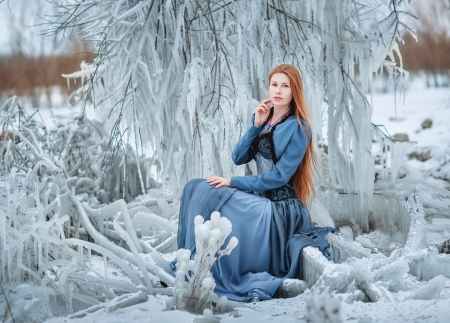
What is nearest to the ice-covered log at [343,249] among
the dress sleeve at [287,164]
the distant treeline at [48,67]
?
the dress sleeve at [287,164]

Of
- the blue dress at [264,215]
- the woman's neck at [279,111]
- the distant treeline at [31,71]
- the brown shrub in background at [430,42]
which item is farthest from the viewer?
the distant treeline at [31,71]

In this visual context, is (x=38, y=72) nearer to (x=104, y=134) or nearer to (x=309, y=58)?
(x=104, y=134)

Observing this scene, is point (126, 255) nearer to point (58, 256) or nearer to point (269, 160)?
point (58, 256)

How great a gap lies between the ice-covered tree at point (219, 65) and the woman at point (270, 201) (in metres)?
0.72

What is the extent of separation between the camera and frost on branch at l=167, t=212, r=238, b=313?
6.83 ft

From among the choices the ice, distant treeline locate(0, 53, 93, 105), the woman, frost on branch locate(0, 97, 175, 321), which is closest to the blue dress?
the woman

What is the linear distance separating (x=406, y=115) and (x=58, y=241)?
643 cm

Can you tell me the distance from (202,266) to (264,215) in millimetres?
537

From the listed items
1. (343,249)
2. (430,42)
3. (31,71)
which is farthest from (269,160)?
(31,71)

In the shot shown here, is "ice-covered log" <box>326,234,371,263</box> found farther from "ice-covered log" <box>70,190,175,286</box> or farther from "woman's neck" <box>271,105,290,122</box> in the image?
"ice-covered log" <box>70,190,175,286</box>

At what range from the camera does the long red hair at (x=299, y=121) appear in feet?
8.57

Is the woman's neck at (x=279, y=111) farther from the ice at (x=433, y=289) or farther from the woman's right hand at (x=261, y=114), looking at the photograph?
the ice at (x=433, y=289)

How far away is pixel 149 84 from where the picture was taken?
336 cm

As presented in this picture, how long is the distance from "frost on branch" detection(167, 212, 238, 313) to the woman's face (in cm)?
73
